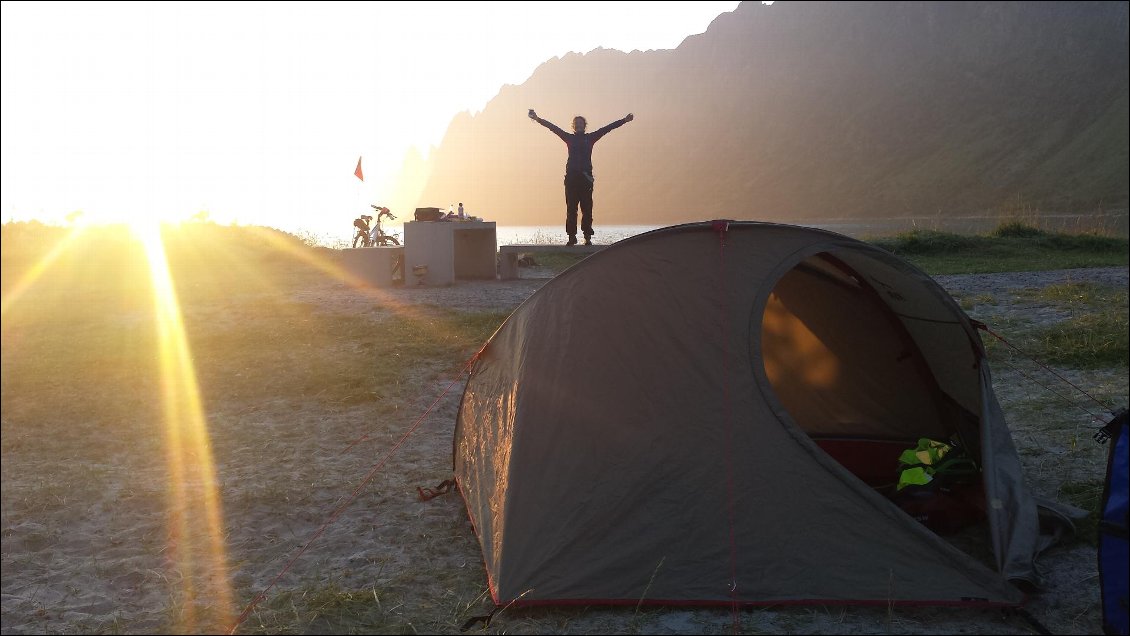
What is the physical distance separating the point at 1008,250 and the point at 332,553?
19820mm

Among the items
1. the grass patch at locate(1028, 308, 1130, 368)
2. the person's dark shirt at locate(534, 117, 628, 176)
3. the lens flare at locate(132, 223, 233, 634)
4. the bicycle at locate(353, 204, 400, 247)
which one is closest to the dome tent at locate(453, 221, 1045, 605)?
the lens flare at locate(132, 223, 233, 634)

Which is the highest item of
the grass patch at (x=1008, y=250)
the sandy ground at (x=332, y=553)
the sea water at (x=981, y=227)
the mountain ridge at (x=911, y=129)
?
the mountain ridge at (x=911, y=129)

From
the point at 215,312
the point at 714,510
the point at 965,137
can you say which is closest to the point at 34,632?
the point at 714,510

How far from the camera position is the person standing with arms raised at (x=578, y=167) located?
10797 millimetres

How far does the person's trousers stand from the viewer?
37.7ft

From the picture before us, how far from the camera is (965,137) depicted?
123 m

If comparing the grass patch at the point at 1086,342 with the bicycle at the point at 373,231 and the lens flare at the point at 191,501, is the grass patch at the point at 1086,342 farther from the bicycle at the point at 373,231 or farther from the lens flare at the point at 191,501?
the bicycle at the point at 373,231

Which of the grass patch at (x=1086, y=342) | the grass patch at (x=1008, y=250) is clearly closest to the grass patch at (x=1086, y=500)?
the grass patch at (x=1086, y=342)

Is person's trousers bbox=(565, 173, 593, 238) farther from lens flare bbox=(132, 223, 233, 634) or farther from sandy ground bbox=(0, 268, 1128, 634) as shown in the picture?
lens flare bbox=(132, 223, 233, 634)

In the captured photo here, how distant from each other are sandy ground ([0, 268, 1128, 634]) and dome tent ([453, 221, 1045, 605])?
0.15 meters

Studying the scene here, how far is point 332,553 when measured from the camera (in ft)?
16.4

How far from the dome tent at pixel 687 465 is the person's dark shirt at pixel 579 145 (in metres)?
5.91

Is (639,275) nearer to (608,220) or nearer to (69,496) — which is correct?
(69,496)

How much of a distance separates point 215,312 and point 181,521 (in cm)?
842
